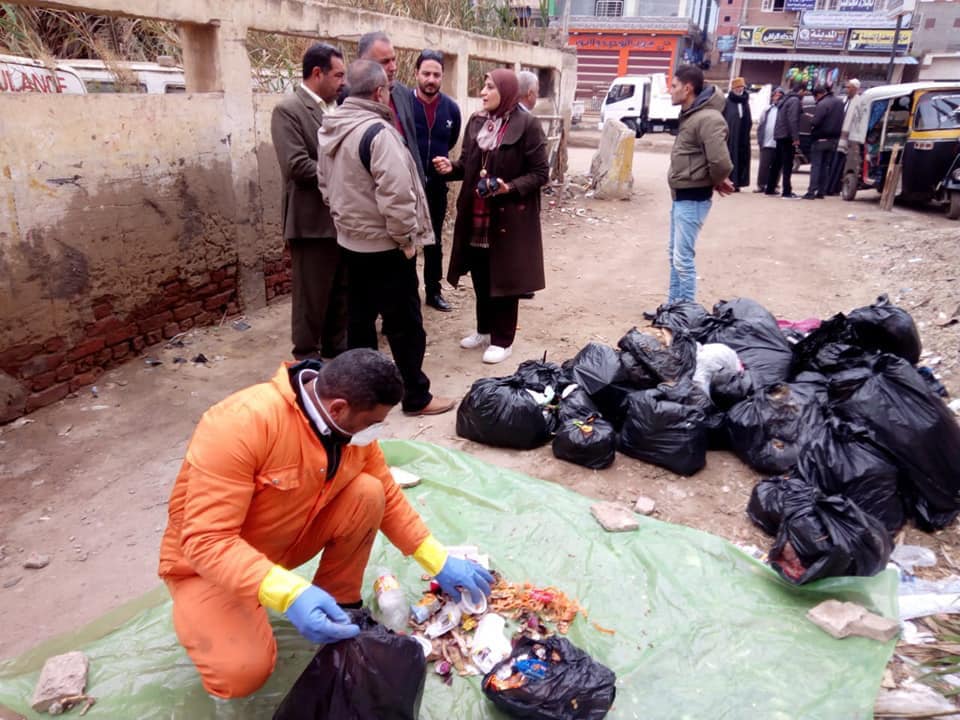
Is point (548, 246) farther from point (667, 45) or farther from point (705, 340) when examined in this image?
point (667, 45)

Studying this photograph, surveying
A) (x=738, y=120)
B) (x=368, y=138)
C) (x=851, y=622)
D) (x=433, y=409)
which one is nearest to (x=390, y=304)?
(x=433, y=409)

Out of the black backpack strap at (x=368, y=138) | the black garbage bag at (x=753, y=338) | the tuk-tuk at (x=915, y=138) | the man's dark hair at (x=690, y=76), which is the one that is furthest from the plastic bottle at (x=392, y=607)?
the tuk-tuk at (x=915, y=138)

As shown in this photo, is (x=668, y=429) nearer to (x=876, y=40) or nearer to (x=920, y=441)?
(x=920, y=441)

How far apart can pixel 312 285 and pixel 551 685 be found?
8.96 ft

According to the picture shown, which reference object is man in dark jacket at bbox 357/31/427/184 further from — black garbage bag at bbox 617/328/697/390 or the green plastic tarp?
the green plastic tarp

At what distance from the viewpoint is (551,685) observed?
6.18 feet

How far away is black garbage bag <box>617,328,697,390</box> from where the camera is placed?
3584 mm

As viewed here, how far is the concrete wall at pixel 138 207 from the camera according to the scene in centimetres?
349

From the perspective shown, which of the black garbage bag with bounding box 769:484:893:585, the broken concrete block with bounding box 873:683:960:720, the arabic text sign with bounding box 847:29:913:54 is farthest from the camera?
the arabic text sign with bounding box 847:29:913:54

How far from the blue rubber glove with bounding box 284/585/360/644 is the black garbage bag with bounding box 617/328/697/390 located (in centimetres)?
227

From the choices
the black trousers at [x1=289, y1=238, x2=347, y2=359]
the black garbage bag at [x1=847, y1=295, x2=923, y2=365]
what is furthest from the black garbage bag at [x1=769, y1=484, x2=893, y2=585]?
the black trousers at [x1=289, y1=238, x2=347, y2=359]

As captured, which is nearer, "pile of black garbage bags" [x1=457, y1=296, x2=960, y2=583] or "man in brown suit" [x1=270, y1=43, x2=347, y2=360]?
"pile of black garbage bags" [x1=457, y1=296, x2=960, y2=583]

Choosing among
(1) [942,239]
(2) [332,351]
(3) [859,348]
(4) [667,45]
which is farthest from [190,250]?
(4) [667,45]

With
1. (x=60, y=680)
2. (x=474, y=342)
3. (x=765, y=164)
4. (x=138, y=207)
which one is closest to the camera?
(x=60, y=680)
